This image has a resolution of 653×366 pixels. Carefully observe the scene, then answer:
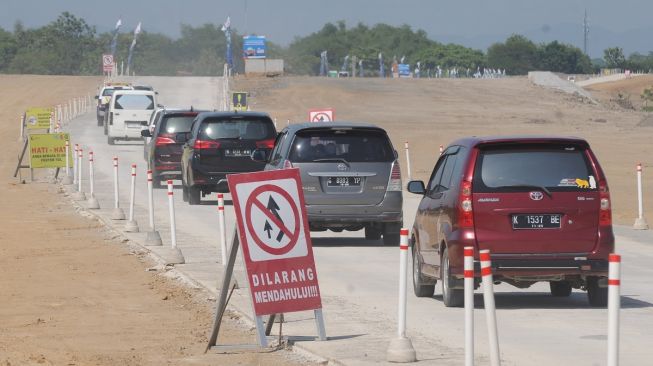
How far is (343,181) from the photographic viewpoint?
21.8 meters

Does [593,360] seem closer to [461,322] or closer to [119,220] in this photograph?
[461,322]

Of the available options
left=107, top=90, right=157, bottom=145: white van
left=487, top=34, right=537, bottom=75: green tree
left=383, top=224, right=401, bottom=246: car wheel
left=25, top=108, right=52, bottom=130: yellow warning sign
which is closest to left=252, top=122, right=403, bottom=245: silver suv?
left=383, top=224, right=401, bottom=246: car wheel

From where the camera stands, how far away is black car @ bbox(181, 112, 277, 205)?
98.5 ft

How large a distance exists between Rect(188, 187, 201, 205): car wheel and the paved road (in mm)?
5671

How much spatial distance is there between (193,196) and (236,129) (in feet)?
6.09

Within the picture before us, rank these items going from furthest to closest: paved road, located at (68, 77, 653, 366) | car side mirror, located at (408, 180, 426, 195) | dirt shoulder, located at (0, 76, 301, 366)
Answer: car side mirror, located at (408, 180, 426, 195)
dirt shoulder, located at (0, 76, 301, 366)
paved road, located at (68, 77, 653, 366)

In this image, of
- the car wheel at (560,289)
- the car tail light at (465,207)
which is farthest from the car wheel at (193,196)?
the car tail light at (465,207)

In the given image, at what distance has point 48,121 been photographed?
52.8 meters

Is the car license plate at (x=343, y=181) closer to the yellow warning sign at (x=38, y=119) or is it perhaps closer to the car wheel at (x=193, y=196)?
the car wheel at (x=193, y=196)

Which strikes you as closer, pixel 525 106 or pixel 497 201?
pixel 497 201

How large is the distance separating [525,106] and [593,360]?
79365 millimetres

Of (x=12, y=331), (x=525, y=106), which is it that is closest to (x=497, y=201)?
(x=12, y=331)

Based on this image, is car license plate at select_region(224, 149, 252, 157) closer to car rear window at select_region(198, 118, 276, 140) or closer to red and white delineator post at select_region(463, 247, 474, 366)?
car rear window at select_region(198, 118, 276, 140)

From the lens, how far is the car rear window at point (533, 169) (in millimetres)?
14398
